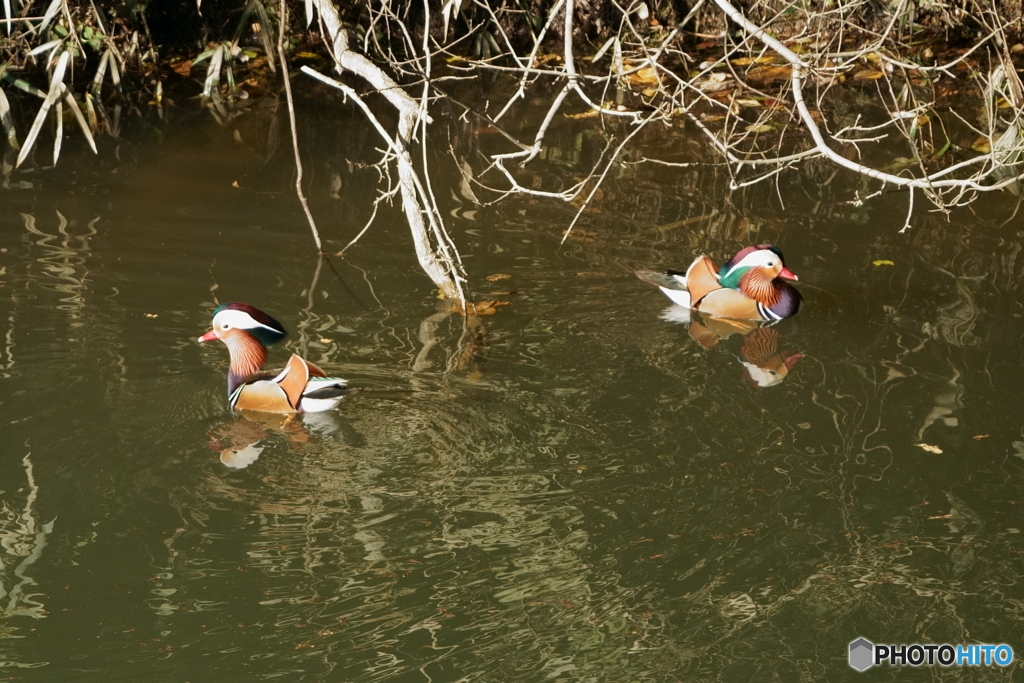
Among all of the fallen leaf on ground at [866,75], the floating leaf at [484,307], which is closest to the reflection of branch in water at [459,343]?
the floating leaf at [484,307]

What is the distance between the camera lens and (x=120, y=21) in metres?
11.3

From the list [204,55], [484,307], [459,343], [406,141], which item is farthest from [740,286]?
[204,55]

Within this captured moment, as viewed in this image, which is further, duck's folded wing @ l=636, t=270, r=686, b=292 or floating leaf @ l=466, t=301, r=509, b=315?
duck's folded wing @ l=636, t=270, r=686, b=292

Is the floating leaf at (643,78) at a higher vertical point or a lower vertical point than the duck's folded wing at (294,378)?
lower

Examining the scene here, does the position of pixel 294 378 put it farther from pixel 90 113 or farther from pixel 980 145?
pixel 980 145

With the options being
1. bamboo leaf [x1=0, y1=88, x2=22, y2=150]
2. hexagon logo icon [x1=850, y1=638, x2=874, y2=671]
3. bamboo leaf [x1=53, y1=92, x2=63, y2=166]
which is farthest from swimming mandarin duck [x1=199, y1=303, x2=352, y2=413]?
bamboo leaf [x1=0, y1=88, x2=22, y2=150]

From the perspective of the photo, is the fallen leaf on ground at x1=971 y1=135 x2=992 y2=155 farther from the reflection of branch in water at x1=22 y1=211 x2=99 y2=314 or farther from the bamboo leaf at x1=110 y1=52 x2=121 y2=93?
the bamboo leaf at x1=110 y1=52 x2=121 y2=93

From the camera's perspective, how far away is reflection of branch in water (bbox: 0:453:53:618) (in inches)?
159

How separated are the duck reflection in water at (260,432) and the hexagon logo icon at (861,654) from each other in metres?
2.26

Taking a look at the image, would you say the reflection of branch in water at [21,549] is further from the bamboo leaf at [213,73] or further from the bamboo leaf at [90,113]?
the bamboo leaf at [213,73]

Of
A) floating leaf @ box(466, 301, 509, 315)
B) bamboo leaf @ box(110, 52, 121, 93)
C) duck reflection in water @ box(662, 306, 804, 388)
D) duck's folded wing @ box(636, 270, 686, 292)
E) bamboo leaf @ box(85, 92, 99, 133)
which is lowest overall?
duck reflection in water @ box(662, 306, 804, 388)

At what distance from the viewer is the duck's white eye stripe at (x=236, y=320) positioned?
537cm

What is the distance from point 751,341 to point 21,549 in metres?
3.72

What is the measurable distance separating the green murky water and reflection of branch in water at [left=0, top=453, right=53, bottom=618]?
0.01 m
